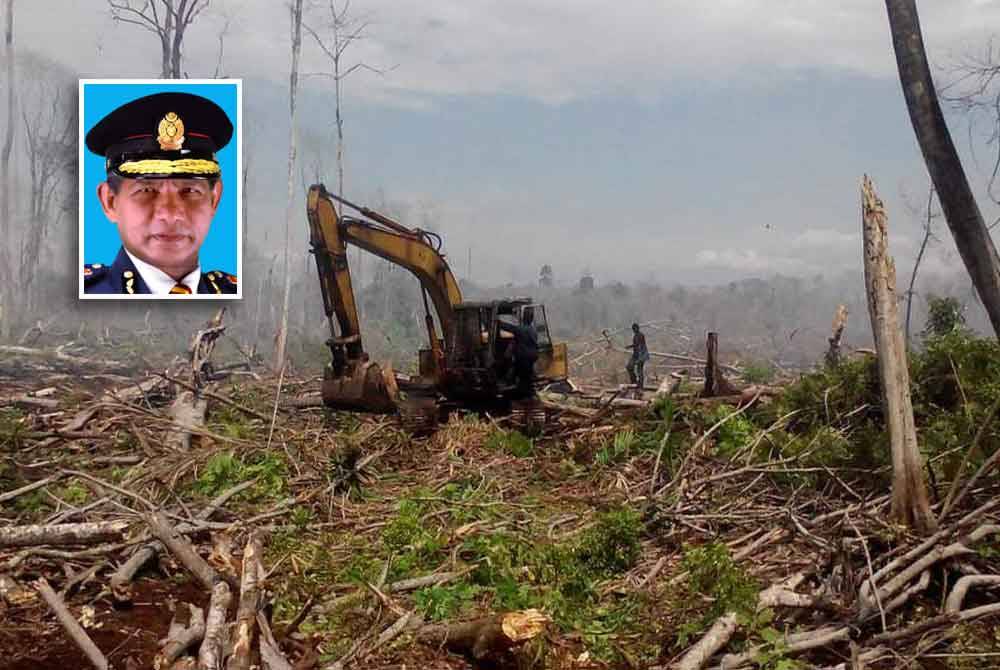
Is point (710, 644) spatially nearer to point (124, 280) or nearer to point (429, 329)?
point (429, 329)

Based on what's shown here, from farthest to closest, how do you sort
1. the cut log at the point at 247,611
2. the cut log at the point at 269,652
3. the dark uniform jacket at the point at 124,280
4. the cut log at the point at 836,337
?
the cut log at the point at 836,337 < the dark uniform jacket at the point at 124,280 < the cut log at the point at 269,652 < the cut log at the point at 247,611

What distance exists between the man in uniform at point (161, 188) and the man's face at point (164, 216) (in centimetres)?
1

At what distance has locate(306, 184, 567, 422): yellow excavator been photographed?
11.8 meters

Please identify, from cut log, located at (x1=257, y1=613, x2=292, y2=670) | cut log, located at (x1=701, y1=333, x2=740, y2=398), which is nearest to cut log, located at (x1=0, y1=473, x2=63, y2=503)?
cut log, located at (x1=257, y1=613, x2=292, y2=670)

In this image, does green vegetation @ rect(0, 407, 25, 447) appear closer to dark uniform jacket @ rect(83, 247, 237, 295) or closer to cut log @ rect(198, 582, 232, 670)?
dark uniform jacket @ rect(83, 247, 237, 295)

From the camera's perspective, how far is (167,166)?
31.2 feet

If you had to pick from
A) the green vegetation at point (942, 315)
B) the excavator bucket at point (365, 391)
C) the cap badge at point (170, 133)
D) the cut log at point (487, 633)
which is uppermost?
the cap badge at point (170, 133)

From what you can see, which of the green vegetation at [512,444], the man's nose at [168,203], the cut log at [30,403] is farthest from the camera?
the cut log at [30,403]

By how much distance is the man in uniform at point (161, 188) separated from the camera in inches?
370

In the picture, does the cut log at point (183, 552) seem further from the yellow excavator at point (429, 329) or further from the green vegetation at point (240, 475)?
the yellow excavator at point (429, 329)

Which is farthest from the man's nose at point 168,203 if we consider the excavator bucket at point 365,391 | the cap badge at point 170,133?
the excavator bucket at point 365,391

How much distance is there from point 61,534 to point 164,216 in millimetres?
4969

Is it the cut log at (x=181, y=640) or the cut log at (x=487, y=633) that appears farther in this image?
the cut log at (x=487, y=633)

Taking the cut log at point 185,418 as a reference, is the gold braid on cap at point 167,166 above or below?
above
